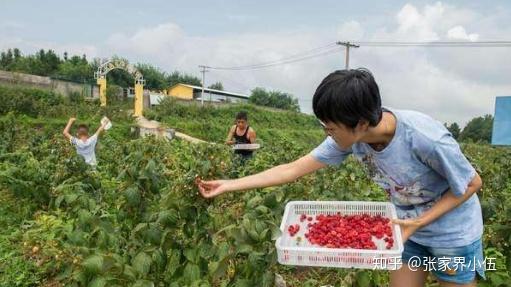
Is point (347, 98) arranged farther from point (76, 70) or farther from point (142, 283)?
point (76, 70)

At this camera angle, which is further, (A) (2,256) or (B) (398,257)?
(A) (2,256)

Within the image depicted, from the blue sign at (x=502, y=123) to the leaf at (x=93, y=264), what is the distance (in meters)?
6.82

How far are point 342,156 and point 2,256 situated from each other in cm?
297

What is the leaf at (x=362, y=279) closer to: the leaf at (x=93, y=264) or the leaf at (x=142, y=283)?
the leaf at (x=142, y=283)

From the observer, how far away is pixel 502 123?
24.6ft

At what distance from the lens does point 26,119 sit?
19.6 m

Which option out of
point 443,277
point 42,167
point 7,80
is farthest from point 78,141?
point 7,80

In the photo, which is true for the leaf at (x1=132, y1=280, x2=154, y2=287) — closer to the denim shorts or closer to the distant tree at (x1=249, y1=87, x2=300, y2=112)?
the denim shorts

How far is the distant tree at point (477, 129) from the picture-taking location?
134ft

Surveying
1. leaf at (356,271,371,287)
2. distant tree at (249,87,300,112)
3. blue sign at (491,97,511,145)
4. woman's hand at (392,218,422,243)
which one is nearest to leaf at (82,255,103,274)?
woman's hand at (392,218,422,243)

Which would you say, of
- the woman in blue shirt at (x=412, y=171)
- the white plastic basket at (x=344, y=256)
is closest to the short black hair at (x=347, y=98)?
the woman in blue shirt at (x=412, y=171)

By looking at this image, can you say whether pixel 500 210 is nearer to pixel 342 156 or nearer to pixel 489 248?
pixel 489 248

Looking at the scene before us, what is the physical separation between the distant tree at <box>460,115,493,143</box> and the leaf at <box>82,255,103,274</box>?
4159cm

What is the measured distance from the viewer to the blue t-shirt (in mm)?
1840
